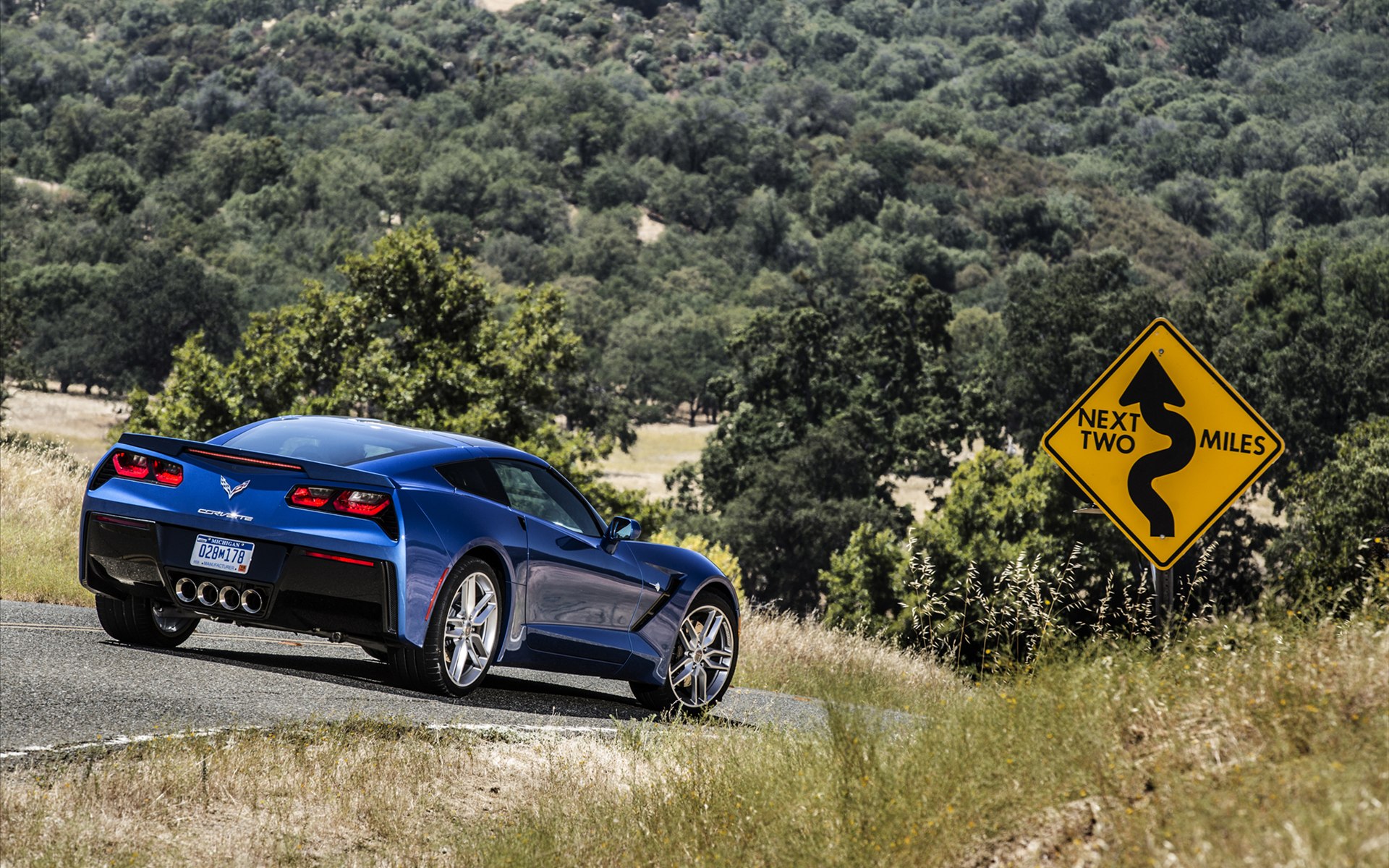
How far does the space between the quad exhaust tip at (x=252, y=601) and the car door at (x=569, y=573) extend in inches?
59.2

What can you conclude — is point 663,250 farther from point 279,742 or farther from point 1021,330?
point 279,742

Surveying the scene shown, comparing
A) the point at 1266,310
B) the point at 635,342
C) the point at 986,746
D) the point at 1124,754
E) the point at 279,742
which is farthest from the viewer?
the point at 635,342

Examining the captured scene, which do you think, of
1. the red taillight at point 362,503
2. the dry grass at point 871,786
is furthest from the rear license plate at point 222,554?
the dry grass at point 871,786

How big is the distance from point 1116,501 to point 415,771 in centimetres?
499

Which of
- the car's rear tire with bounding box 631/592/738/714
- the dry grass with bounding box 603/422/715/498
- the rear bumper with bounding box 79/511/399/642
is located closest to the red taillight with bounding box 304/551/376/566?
the rear bumper with bounding box 79/511/399/642

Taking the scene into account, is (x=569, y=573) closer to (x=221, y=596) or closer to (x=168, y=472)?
(x=221, y=596)

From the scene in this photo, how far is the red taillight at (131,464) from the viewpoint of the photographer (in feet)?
26.6

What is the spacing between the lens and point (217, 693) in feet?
26.4

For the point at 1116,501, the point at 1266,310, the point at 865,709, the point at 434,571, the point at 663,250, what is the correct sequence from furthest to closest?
the point at 663,250
the point at 1266,310
the point at 1116,501
the point at 865,709
the point at 434,571

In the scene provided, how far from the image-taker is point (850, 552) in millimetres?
50438

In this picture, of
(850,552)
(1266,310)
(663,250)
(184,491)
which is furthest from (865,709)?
(663,250)

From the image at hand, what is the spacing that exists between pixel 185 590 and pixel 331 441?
3.70ft

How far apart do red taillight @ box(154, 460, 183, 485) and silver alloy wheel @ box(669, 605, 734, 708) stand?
3.35 m

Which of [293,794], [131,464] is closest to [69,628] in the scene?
[131,464]
